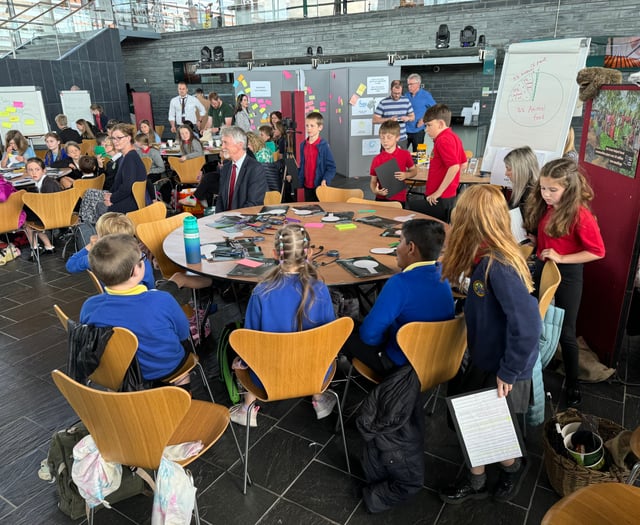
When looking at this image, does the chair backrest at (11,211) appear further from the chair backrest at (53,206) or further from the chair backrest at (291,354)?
the chair backrest at (291,354)

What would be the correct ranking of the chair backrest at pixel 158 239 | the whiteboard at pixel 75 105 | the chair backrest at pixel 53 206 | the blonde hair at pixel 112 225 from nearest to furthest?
the blonde hair at pixel 112 225
the chair backrest at pixel 158 239
the chair backrest at pixel 53 206
the whiteboard at pixel 75 105

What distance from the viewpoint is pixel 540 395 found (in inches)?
95.0

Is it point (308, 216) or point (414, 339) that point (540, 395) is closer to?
point (414, 339)

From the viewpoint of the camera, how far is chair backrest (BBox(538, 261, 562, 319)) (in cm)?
214

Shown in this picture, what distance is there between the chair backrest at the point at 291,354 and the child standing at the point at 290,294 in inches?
6.8

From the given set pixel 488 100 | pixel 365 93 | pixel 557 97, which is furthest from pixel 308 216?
pixel 488 100

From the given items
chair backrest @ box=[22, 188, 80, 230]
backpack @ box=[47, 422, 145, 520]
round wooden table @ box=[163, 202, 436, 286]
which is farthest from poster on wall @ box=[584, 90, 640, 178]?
chair backrest @ box=[22, 188, 80, 230]

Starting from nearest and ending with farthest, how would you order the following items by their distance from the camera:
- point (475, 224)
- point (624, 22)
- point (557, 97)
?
point (475, 224) < point (557, 97) < point (624, 22)

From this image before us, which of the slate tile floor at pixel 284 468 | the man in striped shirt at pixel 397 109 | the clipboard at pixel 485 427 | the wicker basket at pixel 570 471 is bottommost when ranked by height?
the slate tile floor at pixel 284 468

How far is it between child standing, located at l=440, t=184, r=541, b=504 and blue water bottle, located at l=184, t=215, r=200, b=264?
139 centimetres

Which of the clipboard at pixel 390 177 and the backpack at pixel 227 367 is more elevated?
the clipboard at pixel 390 177

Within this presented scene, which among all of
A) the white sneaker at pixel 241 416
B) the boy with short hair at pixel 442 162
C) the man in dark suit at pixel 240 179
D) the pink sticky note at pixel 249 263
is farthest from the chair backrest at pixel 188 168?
the white sneaker at pixel 241 416

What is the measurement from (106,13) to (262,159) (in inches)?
420

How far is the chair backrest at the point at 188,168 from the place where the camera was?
6392 mm
